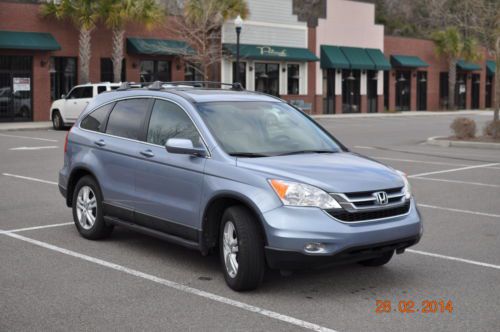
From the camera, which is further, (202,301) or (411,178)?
(411,178)

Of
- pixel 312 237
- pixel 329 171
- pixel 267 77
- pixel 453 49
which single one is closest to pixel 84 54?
pixel 267 77

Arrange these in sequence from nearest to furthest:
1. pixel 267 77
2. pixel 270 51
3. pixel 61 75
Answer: pixel 61 75 < pixel 270 51 < pixel 267 77

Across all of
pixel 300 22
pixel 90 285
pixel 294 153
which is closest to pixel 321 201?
pixel 294 153

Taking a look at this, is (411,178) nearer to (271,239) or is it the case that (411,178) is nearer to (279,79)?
(271,239)

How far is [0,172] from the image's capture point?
15000 millimetres

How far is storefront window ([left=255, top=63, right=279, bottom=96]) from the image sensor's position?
44.8m

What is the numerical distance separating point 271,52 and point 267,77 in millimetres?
1705

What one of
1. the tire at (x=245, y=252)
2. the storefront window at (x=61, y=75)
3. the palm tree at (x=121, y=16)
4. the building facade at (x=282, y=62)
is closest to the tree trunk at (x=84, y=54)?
the building facade at (x=282, y=62)

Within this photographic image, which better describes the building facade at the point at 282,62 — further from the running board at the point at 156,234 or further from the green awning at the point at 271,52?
the running board at the point at 156,234

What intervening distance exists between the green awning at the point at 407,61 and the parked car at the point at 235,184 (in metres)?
47.3

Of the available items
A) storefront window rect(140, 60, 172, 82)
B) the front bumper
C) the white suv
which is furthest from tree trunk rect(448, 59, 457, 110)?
the front bumper

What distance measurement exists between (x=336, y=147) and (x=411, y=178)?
7366 mm

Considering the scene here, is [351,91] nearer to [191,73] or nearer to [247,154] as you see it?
[191,73]

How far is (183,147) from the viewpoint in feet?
21.9
